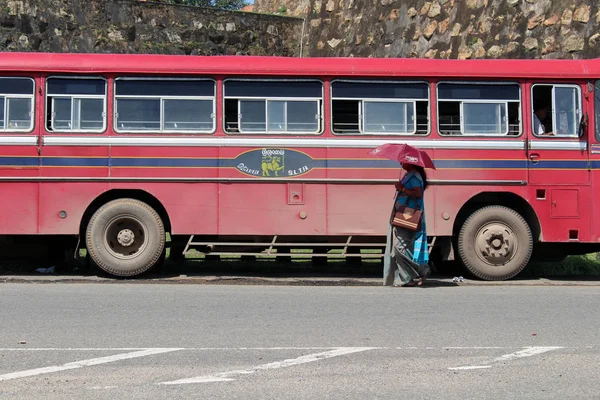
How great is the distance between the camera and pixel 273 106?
12570 mm

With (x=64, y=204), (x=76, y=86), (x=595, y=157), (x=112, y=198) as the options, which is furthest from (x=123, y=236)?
(x=595, y=157)

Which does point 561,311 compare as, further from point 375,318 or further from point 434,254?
point 434,254

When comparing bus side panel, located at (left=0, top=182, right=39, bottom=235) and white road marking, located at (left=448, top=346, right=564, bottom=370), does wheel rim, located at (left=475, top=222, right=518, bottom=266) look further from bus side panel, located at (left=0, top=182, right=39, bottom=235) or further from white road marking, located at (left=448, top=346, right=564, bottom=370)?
bus side panel, located at (left=0, top=182, right=39, bottom=235)

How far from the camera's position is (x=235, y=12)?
896 inches

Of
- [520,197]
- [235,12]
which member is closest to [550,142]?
[520,197]

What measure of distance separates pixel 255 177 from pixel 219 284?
1.62 metres

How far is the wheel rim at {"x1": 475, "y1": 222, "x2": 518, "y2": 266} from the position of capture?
12586mm

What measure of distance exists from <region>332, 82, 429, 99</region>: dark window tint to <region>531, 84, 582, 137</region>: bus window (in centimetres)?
177

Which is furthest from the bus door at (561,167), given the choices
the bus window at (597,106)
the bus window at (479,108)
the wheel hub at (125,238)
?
the wheel hub at (125,238)

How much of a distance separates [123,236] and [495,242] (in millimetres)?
5180

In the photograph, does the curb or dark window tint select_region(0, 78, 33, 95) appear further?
dark window tint select_region(0, 78, 33, 95)

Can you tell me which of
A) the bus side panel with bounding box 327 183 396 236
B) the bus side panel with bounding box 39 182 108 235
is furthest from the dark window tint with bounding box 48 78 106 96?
the bus side panel with bounding box 327 183 396 236

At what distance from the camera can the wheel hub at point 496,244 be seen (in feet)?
41.3

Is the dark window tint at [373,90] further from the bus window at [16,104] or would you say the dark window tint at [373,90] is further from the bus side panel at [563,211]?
the bus window at [16,104]
